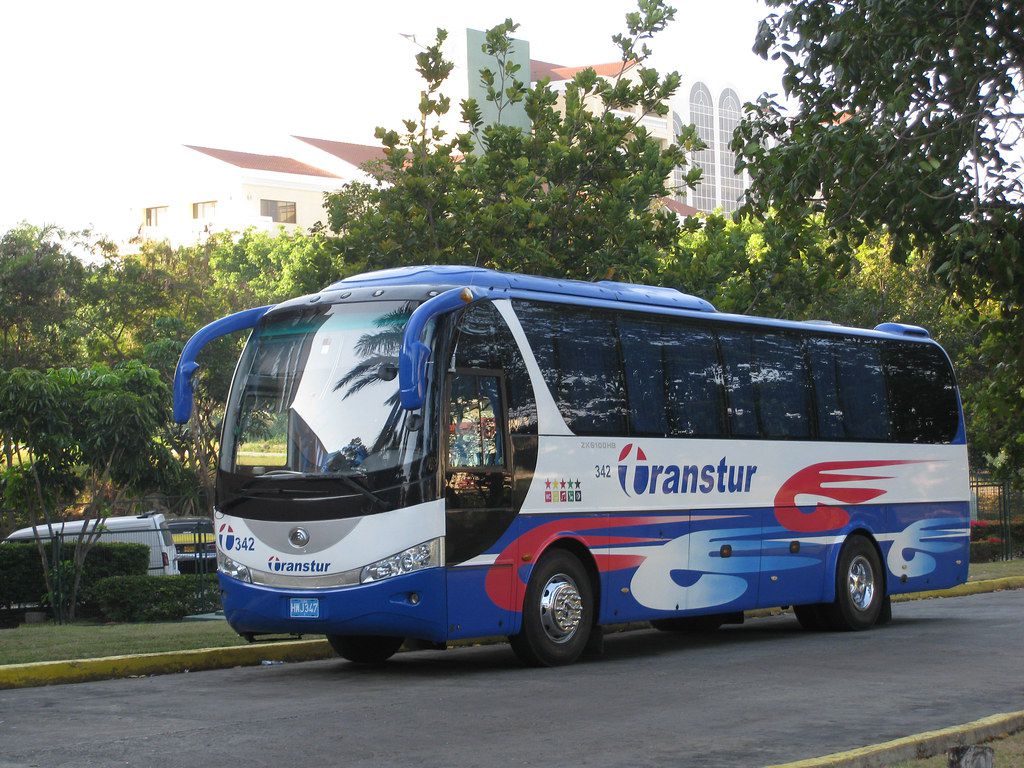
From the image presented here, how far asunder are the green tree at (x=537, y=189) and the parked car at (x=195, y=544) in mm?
5537

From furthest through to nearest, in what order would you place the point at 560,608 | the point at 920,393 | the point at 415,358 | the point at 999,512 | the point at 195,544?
the point at 999,512, the point at 195,544, the point at 920,393, the point at 560,608, the point at 415,358

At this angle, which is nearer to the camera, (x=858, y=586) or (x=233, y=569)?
(x=233, y=569)

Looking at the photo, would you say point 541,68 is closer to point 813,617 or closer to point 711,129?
point 711,129

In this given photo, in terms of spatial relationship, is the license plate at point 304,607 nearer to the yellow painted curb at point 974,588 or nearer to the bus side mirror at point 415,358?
the bus side mirror at point 415,358

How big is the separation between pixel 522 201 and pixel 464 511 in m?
10.2

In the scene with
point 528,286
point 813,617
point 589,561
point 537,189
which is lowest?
point 813,617

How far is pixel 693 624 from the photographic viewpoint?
18031 mm

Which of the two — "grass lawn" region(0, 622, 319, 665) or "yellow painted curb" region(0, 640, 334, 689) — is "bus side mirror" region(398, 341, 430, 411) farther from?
"grass lawn" region(0, 622, 319, 665)

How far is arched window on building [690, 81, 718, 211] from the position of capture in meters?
107

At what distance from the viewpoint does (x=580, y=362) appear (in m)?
14.0

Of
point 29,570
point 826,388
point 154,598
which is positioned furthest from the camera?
point 29,570

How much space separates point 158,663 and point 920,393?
33.8 ft

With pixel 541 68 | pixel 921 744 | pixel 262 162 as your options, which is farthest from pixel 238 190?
pixel 921 744

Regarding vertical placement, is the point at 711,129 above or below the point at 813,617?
above
